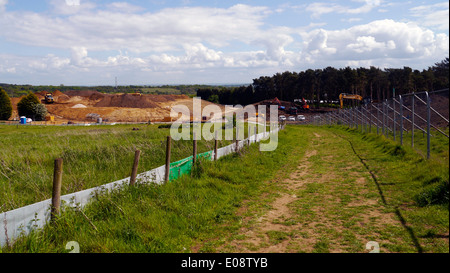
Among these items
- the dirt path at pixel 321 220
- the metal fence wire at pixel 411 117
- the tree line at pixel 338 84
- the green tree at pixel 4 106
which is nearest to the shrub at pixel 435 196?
the dirt path at pixel 321 220

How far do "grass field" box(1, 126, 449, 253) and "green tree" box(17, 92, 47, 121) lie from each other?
76171 millimetres

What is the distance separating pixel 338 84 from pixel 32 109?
261 feet

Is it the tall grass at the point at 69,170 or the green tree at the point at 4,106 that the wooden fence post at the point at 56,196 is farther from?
the green tree at the point at 4,106

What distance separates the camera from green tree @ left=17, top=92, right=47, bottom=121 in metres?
75.9

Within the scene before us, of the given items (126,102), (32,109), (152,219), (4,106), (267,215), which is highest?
(126,102)

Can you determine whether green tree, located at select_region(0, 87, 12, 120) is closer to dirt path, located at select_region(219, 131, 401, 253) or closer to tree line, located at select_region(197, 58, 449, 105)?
tree line, located at select_region(197, 58, 449, 105)

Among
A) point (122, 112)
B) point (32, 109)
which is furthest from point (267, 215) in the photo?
point (32, 109)

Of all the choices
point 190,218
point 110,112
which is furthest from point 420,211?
point 110,112

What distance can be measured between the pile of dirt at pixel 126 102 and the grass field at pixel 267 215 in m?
97.3

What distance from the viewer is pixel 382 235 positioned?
5465 mm

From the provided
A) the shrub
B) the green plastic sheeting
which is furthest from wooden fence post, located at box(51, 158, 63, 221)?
the shrub

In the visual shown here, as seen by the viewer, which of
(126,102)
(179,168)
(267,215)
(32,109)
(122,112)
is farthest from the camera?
(126,102)

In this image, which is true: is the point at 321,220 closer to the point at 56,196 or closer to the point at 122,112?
the point at 56,196

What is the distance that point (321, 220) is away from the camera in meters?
6.43
